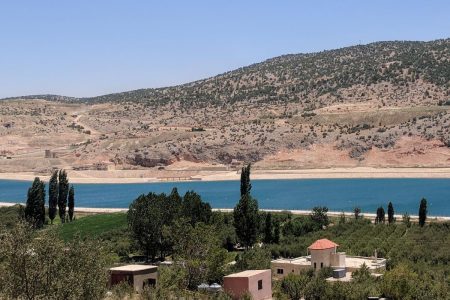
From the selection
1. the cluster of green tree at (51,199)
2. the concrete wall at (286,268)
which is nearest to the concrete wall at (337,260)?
the concrete wall at (286,268)

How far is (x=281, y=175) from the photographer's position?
112m

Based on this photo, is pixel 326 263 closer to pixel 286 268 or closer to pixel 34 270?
pixel 286 268

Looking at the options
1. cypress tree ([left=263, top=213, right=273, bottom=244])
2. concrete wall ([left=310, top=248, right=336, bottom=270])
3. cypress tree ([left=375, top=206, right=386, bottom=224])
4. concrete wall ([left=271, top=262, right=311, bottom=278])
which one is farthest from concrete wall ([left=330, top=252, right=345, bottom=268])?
cypress tree ([left=375, top=206, right=386, bottom=224])

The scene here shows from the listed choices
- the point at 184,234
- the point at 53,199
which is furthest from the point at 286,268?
the point at 53,199

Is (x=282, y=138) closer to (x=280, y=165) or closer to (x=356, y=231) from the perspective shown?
(x=280, y=165)

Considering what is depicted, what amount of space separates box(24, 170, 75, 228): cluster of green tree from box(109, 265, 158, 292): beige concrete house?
27.5 m

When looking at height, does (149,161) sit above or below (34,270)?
above

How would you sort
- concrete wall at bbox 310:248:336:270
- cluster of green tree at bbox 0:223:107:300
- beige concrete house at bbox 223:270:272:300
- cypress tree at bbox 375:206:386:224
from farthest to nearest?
cypress tree at bbox 375:206:386:224 < concrete wall at bbox 310:248:336:270 < beige concrete house at bbox 223:270:272:300 < cluster of green tree at bbox 0:223:107:300

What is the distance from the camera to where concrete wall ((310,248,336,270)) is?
120 ft

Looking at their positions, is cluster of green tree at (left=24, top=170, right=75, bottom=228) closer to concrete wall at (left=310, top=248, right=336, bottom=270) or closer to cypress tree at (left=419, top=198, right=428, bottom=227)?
concrete wall at (left=310, top=248, right=336, bottom=270)

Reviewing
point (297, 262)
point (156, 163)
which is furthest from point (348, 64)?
point (297, 262)

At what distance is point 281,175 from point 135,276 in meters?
84.0

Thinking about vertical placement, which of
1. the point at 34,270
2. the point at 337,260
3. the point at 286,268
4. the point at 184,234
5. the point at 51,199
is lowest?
the point at 286,268

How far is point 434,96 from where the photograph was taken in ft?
458
